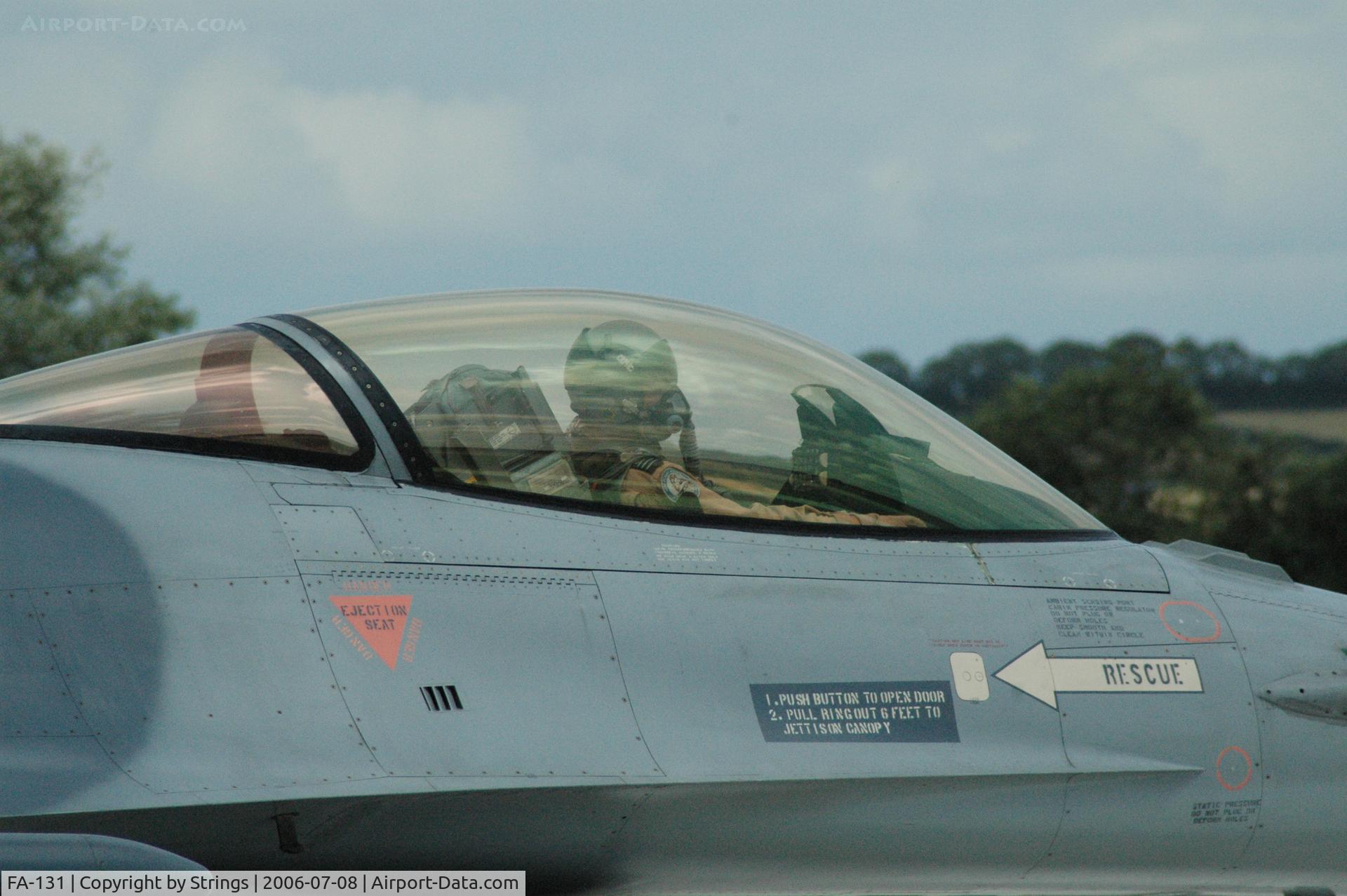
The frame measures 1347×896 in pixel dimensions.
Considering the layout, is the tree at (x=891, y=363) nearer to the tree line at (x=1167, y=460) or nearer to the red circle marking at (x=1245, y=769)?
the tree line at (x=1167, y=460)

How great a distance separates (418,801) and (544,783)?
0.37 meters

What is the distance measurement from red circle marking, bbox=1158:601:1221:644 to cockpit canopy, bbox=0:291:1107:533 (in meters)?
0.43

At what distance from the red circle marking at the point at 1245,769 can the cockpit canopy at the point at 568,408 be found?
0.94m

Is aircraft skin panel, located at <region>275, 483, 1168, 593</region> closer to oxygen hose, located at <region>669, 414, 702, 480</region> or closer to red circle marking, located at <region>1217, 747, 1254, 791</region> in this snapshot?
oxygen hose, located at <region>669, 414, 702, 480</region>

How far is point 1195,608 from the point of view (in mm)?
4762

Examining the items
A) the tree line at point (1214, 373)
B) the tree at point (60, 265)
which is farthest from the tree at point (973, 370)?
the tree at point (60, 265)

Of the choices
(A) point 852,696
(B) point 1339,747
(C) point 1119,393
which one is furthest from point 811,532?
(C) point 1119,393

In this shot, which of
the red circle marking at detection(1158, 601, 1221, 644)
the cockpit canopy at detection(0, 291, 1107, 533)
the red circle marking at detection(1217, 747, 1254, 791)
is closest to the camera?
the cockpit canopy at detection(0, 291, 1107, 533)

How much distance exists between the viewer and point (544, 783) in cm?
383

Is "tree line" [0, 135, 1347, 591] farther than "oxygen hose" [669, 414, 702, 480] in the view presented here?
Yes

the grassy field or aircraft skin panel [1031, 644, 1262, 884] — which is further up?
aircraft skin panel [1031, 644, 1262, 884]

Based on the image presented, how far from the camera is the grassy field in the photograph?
242ft

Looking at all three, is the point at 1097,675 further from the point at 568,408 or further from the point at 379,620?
the point at 379,620

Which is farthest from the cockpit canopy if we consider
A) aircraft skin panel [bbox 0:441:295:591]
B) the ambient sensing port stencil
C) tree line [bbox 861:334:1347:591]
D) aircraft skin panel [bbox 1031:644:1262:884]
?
tree line [bbox 861:334:1347:591]
